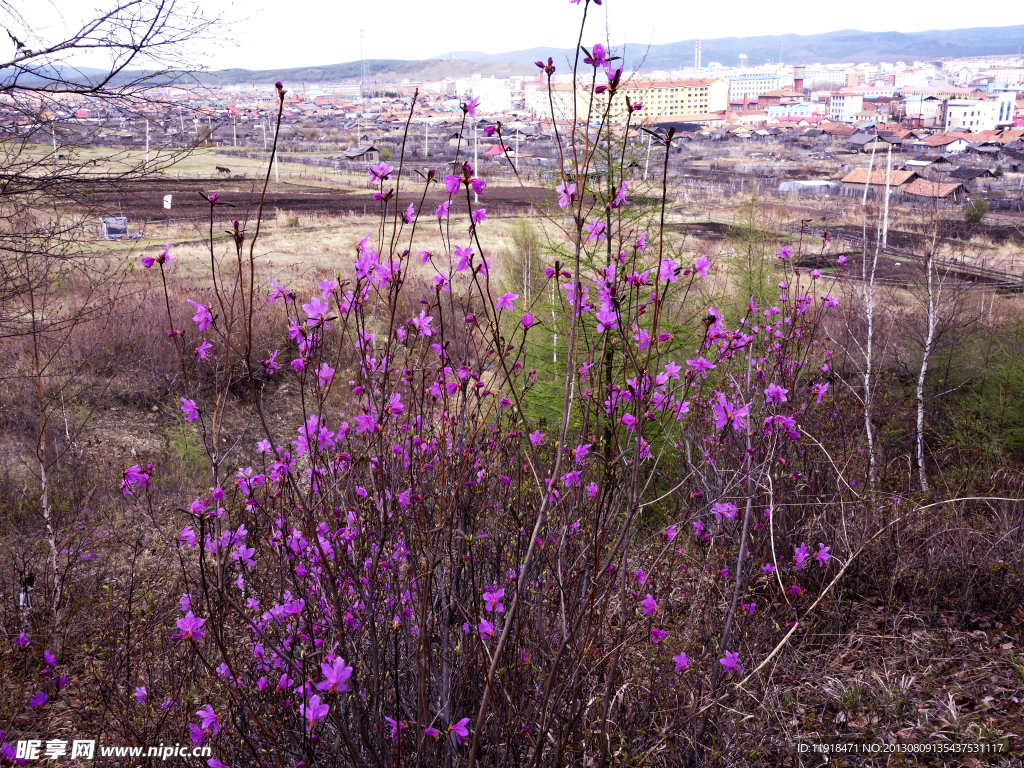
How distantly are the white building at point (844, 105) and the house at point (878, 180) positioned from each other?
8612cm

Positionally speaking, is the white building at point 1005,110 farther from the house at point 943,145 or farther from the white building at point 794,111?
the house at point 943,145

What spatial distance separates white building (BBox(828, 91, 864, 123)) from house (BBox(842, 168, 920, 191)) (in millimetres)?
86118

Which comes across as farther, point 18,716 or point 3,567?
point 3,567

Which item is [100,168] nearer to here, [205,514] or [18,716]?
[18,716]

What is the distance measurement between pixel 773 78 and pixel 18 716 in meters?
217

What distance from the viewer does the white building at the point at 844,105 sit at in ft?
389

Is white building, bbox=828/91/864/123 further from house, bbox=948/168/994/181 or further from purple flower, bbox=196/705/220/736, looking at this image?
purple flower, bbox=196/705/220/736

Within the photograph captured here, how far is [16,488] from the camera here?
6105mm

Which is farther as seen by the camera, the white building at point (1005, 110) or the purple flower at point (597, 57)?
the white building at point (1005, 110)

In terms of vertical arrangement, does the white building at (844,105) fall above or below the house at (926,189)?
above

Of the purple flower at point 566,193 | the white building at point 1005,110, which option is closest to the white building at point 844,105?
the white building at point 1005,110

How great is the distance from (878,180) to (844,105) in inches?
3758

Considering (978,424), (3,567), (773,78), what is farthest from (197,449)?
(773,78)

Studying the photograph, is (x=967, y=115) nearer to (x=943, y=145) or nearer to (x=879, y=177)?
(x=943, y=145)
